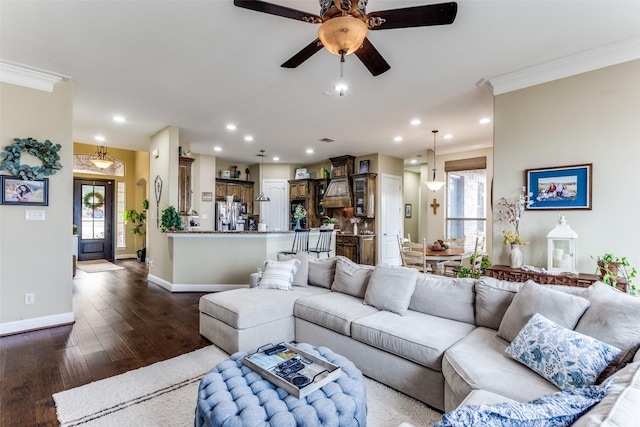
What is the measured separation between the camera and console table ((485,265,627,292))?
2838 mm

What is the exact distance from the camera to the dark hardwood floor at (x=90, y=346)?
224 centimetres

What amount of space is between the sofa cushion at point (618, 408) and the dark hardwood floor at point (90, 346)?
9.11 ft

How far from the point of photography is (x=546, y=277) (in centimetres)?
300

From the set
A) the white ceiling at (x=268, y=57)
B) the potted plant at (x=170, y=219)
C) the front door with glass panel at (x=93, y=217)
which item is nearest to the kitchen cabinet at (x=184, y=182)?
the potted plant at (x=170, y=219)

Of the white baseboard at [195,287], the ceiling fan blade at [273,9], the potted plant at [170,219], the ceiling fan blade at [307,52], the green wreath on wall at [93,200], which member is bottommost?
the white baseboard at [195,287]

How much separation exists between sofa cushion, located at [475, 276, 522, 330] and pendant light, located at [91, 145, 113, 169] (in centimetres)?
894

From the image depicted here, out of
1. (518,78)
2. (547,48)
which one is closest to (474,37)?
(547,48)

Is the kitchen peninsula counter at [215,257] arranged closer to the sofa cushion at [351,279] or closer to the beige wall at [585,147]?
the sofa cushion at [351,279]

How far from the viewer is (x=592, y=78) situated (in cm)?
305

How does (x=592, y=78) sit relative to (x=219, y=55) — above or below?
below

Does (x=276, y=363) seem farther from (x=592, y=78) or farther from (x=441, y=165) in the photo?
(x=441, y=165)

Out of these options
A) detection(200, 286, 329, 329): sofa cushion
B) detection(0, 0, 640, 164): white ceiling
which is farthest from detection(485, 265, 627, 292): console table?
detection(0, 0, 640, 164): white ceiling

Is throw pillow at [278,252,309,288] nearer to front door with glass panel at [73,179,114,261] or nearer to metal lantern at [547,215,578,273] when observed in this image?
metal lantern at [547,215,578,273]

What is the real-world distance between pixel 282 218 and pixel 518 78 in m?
7.00
